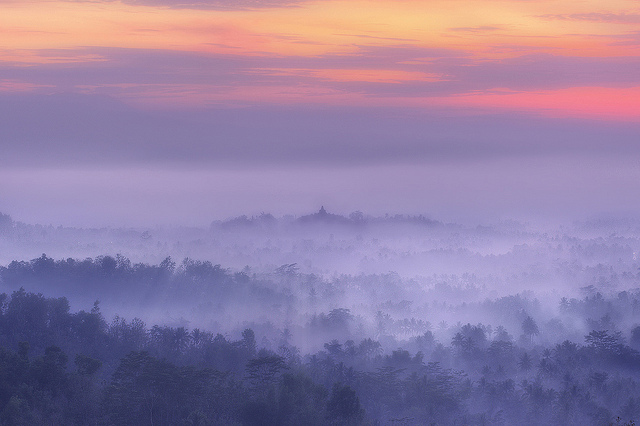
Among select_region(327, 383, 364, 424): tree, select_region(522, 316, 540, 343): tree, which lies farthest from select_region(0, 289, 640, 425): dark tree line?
select_region(522, 316, 540, 343): tree

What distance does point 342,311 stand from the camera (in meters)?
93.3

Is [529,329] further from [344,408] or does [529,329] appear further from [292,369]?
[344,408]

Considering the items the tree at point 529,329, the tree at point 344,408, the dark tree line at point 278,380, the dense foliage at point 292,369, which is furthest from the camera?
the tree at point 529,329

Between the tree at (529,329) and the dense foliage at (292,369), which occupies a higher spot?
the tree at (529,329)

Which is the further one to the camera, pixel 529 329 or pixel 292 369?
pixel 529 329

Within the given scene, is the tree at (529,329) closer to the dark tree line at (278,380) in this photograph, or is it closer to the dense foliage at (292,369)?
the dense foliage at (292,369)

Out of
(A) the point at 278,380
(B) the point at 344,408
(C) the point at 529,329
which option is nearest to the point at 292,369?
(A) the point at 278,380

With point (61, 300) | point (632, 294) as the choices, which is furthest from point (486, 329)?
point (61, 300)

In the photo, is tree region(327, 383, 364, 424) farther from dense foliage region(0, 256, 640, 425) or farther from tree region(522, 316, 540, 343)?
tree region(522, 316, 540, 343)

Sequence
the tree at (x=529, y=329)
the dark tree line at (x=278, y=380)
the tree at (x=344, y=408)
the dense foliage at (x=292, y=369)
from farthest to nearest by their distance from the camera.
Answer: the tree at (x=529, y=329) → the tree at (x=344, y=408) → the dense foliage at (x=292, y=369) → the dark tree line at (x=278, y=380)

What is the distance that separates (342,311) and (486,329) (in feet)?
54.6

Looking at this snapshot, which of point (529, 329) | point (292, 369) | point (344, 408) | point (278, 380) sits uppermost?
point (529, 329)

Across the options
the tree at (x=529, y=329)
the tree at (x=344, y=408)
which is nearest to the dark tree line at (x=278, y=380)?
the tree at (x=344, y=408)

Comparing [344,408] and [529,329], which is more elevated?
[529,329]
